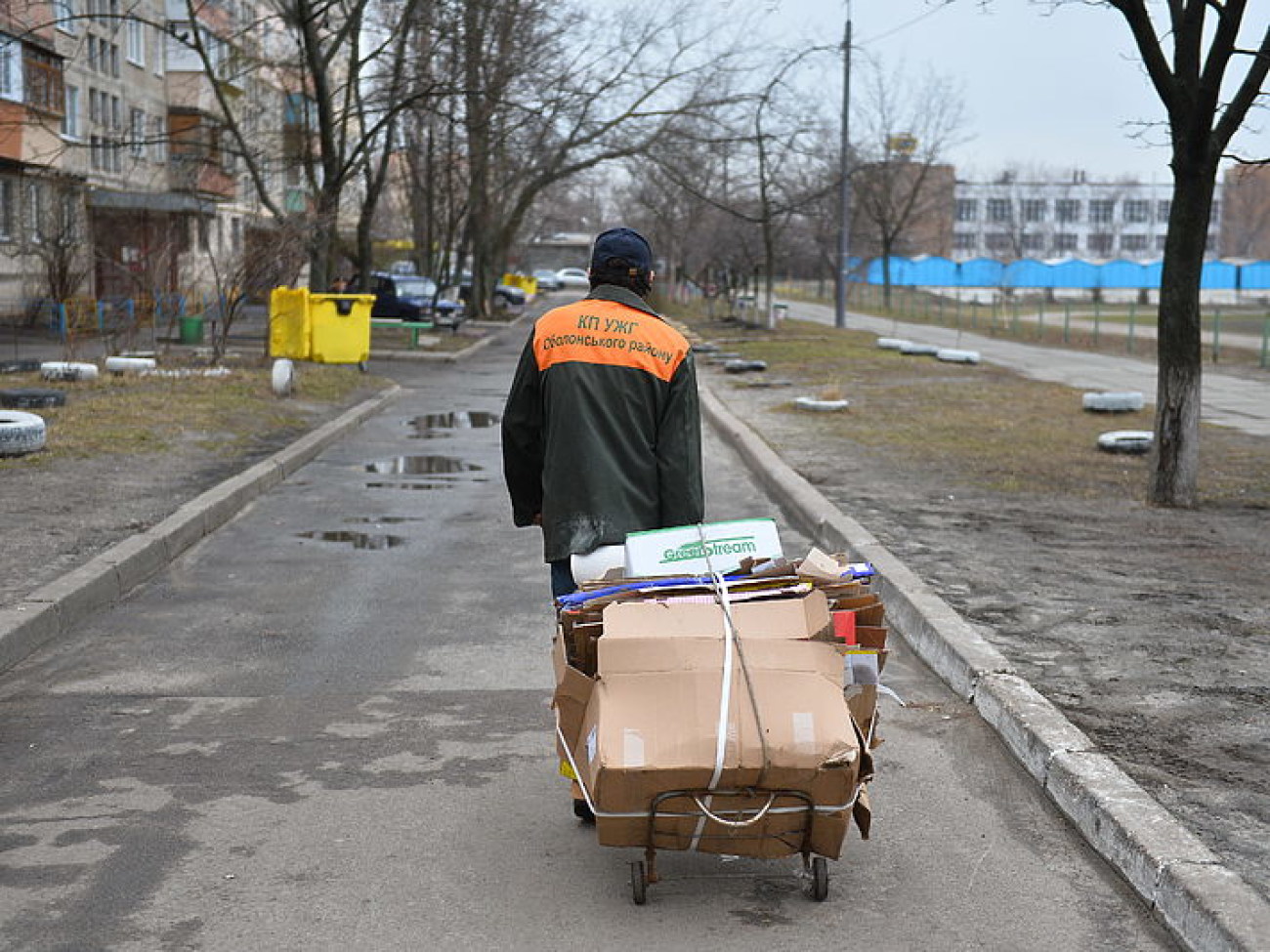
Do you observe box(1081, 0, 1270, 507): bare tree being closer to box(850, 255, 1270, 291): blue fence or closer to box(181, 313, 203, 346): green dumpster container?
box(181, 313, 203, 346): green dumpster container

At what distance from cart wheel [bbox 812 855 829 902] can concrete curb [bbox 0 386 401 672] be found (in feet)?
13.6

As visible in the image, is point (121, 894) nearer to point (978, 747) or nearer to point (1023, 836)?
point (1023, 836)

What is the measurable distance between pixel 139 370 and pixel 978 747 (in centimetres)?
1816

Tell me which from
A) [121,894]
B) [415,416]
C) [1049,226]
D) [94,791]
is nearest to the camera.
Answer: [121,894]

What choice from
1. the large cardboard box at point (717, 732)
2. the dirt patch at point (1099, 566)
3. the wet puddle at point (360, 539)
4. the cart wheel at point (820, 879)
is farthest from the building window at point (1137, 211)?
the large cardboard box at point (717, 732)

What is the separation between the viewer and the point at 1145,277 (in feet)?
290

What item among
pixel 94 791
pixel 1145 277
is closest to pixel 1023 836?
pixel 94 791

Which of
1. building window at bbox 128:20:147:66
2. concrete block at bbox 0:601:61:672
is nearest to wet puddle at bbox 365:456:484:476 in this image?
concrete block at bbox 0:601:61:672

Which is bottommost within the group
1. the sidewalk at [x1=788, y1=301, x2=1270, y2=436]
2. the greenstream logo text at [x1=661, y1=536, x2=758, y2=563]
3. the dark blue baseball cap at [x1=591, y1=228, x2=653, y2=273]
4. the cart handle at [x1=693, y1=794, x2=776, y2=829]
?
the cart handle at [x1=693, y1=794, x2=776, y2=829]

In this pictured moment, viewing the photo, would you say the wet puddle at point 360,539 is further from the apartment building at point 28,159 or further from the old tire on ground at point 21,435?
the apartment building at point 28,159

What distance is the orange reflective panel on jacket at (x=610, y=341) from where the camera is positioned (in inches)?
191

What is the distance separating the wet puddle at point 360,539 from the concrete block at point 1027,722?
16.5 feet

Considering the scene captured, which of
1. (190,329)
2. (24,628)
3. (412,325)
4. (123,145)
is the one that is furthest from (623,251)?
(412,325)

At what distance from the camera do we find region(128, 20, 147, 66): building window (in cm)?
4881
